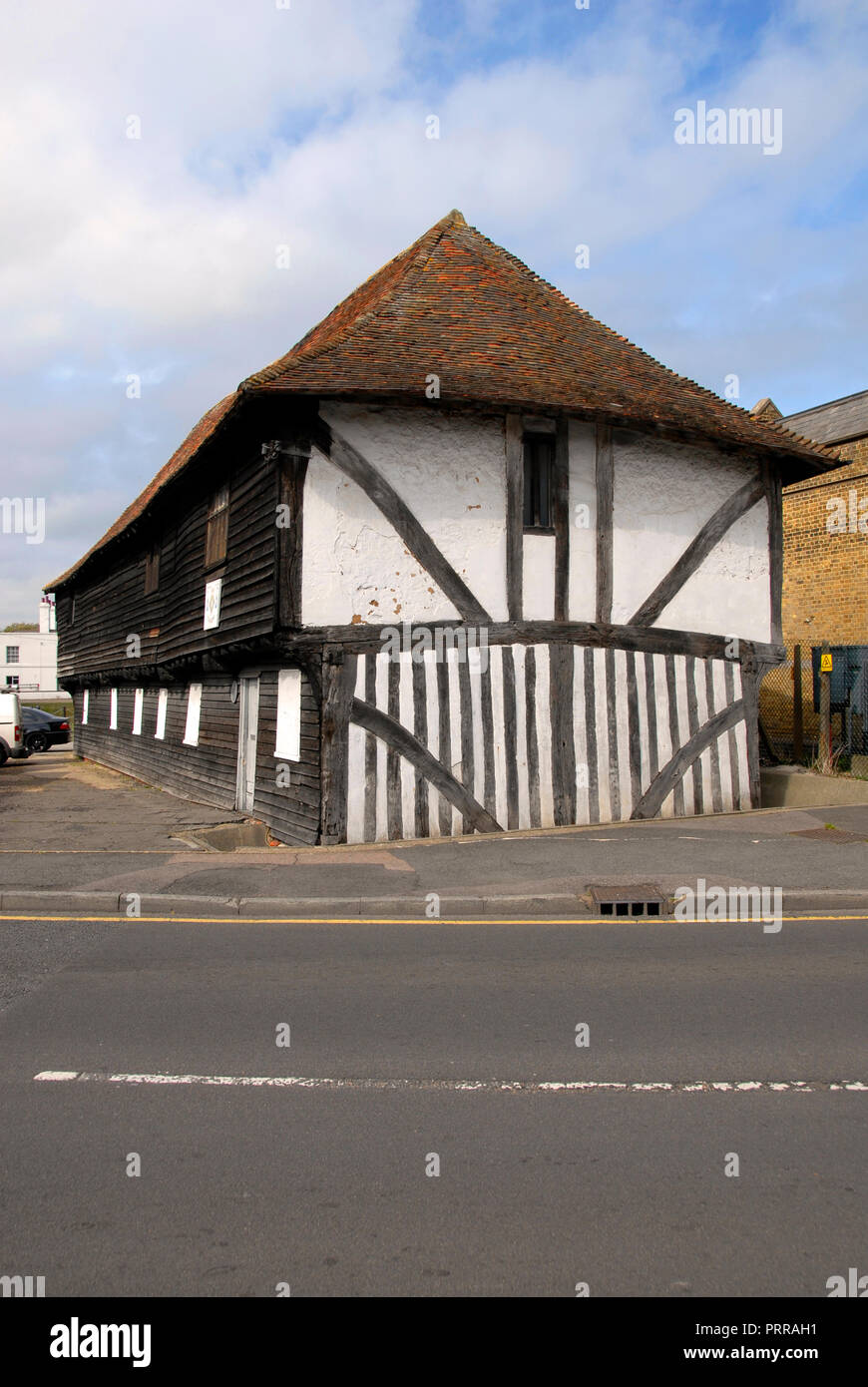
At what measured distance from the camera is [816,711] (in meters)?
18.5

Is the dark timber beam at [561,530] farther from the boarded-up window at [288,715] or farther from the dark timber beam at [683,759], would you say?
the boarded-up window at [288,715]

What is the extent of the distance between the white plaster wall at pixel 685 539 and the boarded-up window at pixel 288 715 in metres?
4.69

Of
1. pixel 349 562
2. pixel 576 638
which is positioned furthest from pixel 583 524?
pixel 349 562

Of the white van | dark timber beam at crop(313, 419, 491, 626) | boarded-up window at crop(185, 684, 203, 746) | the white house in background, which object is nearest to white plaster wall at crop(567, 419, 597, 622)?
dark timber beam at crop(313, 419, 491, 626)

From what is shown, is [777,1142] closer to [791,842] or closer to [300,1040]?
[300,1040]

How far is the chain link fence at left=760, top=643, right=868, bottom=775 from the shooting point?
16.8 m

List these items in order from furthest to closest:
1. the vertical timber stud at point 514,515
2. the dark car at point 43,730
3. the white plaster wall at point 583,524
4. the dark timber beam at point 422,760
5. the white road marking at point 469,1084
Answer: the dark car at point 43,730
the white plaster wall at point 583,524
the vertical timber stud at point 514,515
the dark timber beam at point 422,760
the white road marking at point 469,1084

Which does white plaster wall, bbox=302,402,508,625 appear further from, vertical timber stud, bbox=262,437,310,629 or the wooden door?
the wooden door

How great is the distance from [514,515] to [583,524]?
1.17 meters

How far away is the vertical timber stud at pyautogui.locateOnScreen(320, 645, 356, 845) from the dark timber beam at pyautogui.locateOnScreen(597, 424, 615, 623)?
4.07 m

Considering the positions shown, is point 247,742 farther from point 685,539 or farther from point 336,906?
point 685,539

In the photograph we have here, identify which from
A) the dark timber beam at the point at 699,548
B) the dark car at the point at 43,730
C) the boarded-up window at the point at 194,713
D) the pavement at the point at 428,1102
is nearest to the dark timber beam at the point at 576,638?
the dark timber beam at the point at 699,548

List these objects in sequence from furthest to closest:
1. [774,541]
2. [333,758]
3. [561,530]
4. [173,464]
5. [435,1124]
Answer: [173,464]
[774,541]
[561,530]
[333,758]
[435,1124]

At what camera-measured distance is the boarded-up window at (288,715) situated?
12.9 metres
